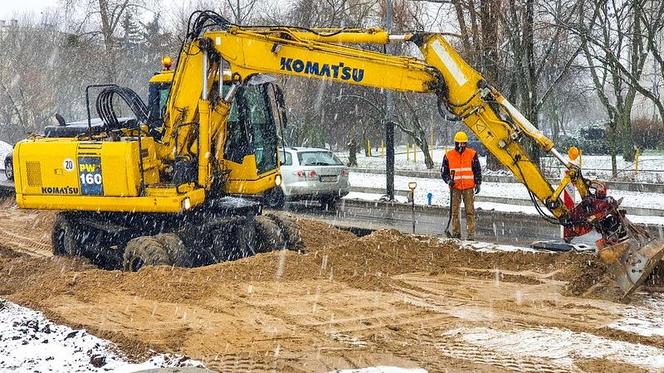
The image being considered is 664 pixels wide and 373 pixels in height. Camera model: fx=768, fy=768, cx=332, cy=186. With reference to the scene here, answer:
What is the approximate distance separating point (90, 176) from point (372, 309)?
197 inches

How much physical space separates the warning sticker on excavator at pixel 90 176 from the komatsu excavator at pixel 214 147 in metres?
0.02

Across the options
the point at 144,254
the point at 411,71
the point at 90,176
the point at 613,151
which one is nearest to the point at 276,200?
the point at 90,176

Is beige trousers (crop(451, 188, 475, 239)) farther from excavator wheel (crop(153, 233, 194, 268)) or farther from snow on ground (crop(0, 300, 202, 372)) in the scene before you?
snow on ground (crop(0, 300, 202, 372))

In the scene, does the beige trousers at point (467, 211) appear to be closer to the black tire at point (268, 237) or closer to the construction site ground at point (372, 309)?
the construction site ground at point (372, 309)

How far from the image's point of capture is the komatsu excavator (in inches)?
413

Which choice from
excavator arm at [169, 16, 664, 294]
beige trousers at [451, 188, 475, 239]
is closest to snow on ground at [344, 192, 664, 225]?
beige trousers at [451, 188, 475, 239]

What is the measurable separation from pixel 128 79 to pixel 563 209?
50.0m

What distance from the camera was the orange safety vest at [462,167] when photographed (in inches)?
538

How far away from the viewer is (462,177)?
45.0 ft

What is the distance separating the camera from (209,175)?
11336 millimetres

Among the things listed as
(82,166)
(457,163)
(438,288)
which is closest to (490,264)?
(438,288)

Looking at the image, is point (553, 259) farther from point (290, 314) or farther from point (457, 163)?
point (290, 314)

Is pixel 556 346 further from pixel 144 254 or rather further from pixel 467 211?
pixel 467 211

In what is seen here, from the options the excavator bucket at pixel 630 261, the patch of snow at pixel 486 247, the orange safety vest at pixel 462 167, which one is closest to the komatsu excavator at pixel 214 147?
A: the excavator bucket at pixel 630 261
